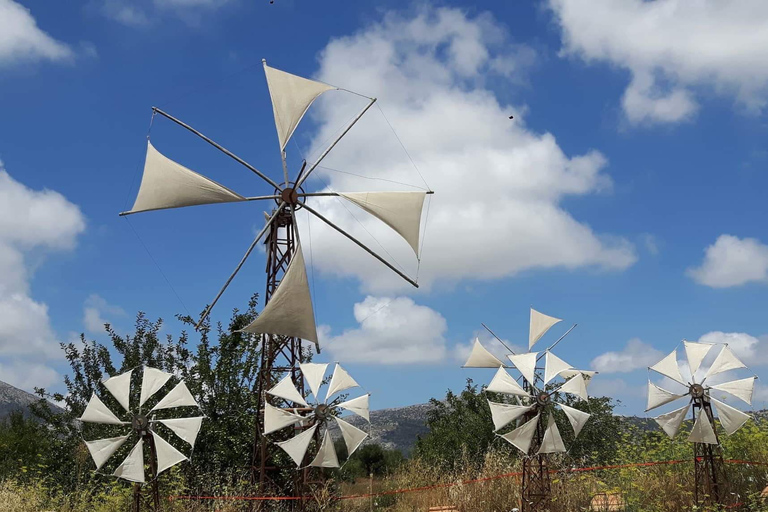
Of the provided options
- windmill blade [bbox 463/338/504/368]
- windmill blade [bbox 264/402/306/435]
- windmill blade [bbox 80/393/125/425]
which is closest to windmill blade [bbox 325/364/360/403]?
windmill blade [bbox 264/402/306/435]

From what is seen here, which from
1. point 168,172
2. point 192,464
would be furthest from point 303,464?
point 168,172

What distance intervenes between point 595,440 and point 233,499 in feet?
36.7

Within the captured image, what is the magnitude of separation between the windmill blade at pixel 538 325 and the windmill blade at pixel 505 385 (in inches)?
62.0

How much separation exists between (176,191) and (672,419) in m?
10.4

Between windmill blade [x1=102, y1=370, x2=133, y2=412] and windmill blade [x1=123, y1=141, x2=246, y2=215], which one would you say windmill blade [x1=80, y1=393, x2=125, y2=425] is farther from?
windmill blade [x1=123, y1=141, x2=246, y2=215]

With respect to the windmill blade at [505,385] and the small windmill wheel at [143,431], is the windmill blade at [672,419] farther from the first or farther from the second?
the small windmill wheel at [143,431]

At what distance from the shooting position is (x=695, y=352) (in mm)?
12438

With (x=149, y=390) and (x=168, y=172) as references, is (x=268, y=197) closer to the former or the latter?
(x=168, y=172)

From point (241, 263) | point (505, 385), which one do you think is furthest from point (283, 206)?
point (505, 385)

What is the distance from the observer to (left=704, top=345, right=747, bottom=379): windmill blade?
40.0 ft

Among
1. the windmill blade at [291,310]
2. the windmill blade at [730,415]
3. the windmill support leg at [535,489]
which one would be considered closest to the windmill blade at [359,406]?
the windmill blade at [291,310]

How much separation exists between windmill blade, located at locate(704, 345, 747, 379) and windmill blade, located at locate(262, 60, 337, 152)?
953 centimetres

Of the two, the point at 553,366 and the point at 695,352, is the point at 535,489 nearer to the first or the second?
the point at 553,366

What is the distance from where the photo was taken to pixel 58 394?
1973cm
